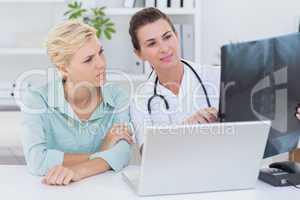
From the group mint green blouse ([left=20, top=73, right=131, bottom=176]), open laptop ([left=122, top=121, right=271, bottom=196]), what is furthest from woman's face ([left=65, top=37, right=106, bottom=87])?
open laptop ([left=122, top=121, right=271, bottom=196])

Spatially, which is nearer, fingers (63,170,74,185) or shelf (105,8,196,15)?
fingers (63,170,74,185)

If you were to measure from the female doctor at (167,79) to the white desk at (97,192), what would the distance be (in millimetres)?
597

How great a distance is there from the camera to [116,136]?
6.61 feet

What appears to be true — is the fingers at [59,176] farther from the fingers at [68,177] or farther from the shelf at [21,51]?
the shelf at [21,51]

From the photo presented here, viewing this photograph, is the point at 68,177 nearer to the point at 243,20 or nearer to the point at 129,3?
the point at 129,3

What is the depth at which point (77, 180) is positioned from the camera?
174 centimetres

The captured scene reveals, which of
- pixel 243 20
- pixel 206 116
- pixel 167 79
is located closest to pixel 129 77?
pixel 243 20

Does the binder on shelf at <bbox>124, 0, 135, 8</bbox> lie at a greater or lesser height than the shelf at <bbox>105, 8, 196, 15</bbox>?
greater

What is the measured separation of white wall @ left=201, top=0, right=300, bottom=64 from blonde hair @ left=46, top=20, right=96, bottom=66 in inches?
65.4

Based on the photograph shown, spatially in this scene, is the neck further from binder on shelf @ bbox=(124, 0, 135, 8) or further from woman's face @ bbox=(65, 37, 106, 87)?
binder on shelf @ bbox=(124, 0, 135, 8)

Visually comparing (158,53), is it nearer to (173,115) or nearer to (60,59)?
(173,115)

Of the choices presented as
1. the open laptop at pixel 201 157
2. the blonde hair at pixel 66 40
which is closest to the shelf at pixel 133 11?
the blonde hair at pixel 66 40

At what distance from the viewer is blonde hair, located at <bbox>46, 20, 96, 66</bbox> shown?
6.44 feet

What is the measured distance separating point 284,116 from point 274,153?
13 centimetres
